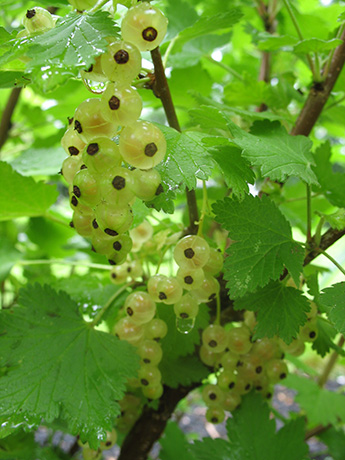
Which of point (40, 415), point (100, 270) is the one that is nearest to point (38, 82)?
point (40, 415)

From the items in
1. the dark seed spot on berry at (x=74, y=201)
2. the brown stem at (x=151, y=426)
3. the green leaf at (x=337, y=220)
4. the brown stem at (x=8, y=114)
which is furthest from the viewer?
the brown stem at (x=8, y=114)

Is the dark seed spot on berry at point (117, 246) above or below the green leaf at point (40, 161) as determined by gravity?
above

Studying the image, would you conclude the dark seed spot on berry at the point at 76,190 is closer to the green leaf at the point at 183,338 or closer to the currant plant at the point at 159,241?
the currant plant at the point at 159,241

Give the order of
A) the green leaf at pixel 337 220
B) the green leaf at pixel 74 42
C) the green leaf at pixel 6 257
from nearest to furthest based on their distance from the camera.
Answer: the green leaf at pixel 74 42
the green leaf at pixel 337 220
the green leaf at pixel 6 257

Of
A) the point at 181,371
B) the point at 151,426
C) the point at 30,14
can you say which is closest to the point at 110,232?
the point at 30,14

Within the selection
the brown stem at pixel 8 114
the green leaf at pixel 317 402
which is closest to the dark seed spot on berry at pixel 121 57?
the brown stem at pixel 8 114

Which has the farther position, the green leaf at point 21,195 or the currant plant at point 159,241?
the green leaf at point 21,195

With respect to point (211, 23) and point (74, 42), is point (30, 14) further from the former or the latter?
point (211, 23)
